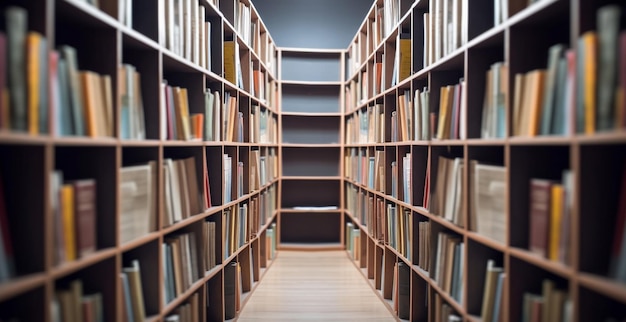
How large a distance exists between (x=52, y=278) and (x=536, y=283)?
166 centimetres

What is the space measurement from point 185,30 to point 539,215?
1934mm

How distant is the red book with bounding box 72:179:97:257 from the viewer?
5.04 feet

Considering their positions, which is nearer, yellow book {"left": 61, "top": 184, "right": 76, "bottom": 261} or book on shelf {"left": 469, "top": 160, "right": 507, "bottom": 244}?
yellow book {"left": 61, "top": 184, "right": 76, "bottom": 261}

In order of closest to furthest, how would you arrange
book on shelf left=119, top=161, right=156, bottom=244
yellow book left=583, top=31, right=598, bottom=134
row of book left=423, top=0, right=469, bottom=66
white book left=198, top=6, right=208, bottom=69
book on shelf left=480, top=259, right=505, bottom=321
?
yellow book left=583, top=31, right=598, bottom=134
book on shelf left=119, top=161, right=156, bottom=244
book on shelf left=480, top=259, right=505, bottom=321
row of book left=423, top=0, right=469, bottom=66
white book left=198, top=6, right=208, bottom=69

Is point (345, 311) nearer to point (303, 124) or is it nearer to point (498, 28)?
point (498, 28)

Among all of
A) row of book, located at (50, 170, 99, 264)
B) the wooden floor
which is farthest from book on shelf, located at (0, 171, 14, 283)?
the wooden floor

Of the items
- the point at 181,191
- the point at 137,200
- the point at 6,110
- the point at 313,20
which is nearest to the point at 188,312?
the point at 181,191

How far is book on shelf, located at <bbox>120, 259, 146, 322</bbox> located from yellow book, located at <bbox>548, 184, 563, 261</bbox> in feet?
5.03

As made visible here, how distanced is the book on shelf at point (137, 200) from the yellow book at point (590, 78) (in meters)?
1.55

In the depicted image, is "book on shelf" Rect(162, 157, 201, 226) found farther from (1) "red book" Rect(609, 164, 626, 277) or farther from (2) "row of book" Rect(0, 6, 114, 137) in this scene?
(1) "red book" Rect(609, 164, 626, 277)

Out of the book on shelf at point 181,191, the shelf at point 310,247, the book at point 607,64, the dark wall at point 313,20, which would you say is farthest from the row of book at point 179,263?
the dark wall at point 313,20

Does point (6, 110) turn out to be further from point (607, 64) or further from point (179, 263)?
point (607, 64)

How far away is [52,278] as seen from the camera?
1341 mm

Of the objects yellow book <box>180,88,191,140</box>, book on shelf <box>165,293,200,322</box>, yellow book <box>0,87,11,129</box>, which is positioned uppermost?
yellow book <box>180,88,191,140</box>
